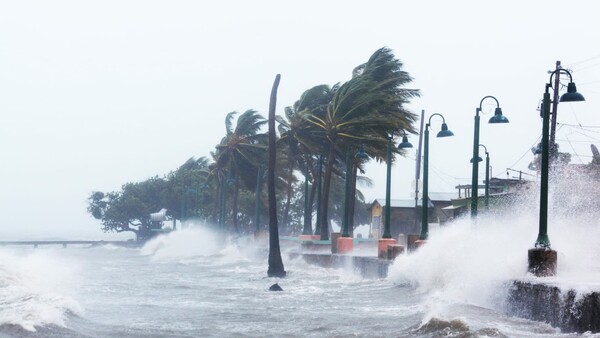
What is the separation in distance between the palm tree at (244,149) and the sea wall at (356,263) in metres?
29.1

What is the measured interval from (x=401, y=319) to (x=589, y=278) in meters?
3.36

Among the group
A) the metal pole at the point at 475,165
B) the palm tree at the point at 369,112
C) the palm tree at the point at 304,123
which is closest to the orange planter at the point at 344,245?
the palm tree at the point at 369,112

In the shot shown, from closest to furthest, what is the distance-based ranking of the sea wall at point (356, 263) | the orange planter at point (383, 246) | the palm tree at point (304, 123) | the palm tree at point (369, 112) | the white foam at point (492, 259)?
the white foam at point (492, 259)
the sea wall at point (356, 263)
the orange planter at point (383, 246)
the palm tree at point (369, 112)
the palm tree at point (304, 123)

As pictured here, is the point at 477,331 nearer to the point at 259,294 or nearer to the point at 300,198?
the point at 259,294

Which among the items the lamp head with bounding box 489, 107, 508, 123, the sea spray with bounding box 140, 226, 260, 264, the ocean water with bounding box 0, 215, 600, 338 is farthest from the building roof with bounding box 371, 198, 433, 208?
the lamp head with bounding box 489, 107, 508, 123

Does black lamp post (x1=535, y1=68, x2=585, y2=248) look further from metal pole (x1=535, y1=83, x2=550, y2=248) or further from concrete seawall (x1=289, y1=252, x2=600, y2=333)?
concrete seawall (x1=289, y1=252, x2=600, y2=333)

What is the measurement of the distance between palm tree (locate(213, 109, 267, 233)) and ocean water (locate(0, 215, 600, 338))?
40.2 meters

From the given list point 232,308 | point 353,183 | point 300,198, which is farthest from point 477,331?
point 300,198

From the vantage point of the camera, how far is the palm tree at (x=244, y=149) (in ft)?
246

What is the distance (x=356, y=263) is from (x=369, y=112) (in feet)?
51.1

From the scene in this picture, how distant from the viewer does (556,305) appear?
14625 millimetres

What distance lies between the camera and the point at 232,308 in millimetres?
20750

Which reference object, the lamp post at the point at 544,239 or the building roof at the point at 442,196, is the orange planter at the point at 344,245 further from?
the building roof at the point at 442,196

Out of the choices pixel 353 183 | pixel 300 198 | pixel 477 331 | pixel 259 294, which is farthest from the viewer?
pixel 300 198
